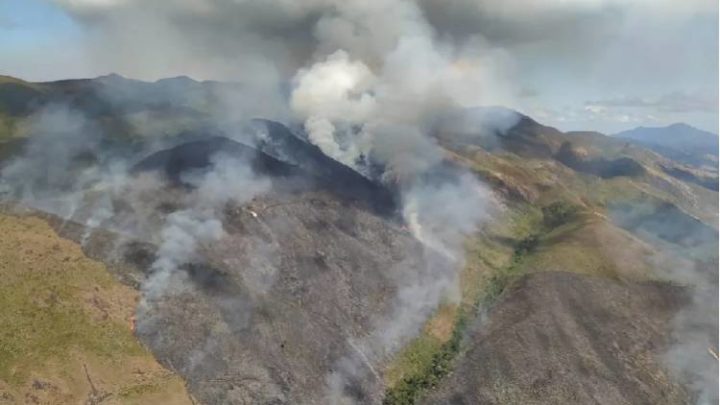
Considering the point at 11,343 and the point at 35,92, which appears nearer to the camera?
the point at 11,343

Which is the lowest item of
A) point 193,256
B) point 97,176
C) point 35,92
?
point 193,256

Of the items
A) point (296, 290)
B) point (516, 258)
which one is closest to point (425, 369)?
point (296, 290)

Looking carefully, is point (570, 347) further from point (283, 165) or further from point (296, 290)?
point (283, 165)

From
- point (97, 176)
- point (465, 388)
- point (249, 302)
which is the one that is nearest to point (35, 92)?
point (97, 176)

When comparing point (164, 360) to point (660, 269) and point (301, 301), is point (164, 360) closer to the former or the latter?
point (301, 301)

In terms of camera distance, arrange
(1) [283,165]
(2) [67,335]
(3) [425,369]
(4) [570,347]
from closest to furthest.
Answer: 1. (2) [67,335]
2. (3) [425,369]
3. (4) [570,347]
4. (1) [283,165]

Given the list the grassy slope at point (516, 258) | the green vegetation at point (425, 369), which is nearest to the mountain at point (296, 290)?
the green vegetation at point (425, 369)

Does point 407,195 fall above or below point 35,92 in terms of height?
below
